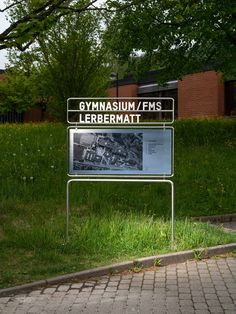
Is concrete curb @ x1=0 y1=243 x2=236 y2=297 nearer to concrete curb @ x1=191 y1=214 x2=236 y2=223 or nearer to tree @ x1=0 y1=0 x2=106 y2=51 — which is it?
concrete curb @ x1=191 y1=214 x2=236 y2=223

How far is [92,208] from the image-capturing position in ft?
33.3

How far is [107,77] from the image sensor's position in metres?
32.2

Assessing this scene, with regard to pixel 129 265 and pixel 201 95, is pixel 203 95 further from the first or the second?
pixel 129 265

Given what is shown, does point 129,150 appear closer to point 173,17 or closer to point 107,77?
point 173,17

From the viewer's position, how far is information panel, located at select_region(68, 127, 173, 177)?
7.88 metres

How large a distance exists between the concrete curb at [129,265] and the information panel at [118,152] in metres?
1.16

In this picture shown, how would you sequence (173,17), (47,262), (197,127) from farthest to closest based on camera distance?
(197,127) < (173,17) < (47,262)

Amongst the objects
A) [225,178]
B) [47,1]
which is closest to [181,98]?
[225,178]

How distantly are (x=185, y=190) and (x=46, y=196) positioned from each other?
9.81 feet

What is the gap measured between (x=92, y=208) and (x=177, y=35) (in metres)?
9.37

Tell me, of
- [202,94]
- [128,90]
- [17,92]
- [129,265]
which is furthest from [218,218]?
[128,90]

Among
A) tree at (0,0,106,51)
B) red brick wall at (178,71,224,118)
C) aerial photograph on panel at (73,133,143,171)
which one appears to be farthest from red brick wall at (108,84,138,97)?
aerial photograph on panel at (73,133,143,171)

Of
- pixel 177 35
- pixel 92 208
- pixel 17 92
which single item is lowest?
pixel 92 208

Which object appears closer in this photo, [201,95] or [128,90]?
[201,95]
